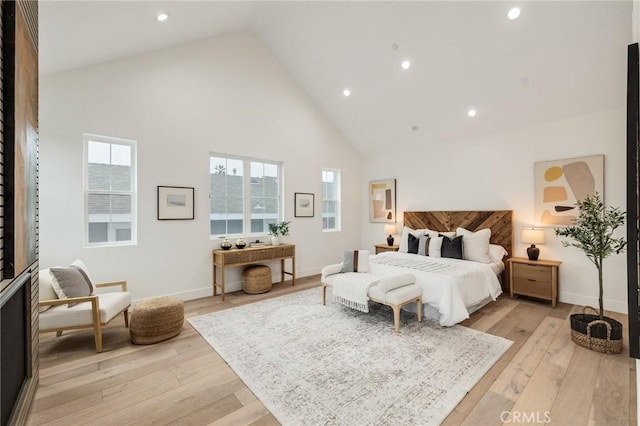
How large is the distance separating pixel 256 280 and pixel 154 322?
1.82m

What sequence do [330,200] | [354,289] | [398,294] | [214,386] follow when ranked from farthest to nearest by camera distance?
[330,200] < [354,289] < [398,294] < [214,386]

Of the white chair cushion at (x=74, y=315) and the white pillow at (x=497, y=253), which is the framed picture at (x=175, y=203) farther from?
the white pillow at (x=497, y=253)

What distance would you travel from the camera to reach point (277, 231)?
202 inches

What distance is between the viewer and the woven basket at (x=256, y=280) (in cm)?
457

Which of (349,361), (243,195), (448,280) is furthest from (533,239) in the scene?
(243,195)

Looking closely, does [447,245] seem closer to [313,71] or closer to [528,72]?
[528,72]

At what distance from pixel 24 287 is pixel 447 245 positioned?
4904 millimetres

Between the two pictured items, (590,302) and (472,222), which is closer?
(590,302)

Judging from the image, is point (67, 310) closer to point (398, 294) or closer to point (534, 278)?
point (398, 294)

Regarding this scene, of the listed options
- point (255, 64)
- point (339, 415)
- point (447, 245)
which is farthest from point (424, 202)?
point (339, 415)

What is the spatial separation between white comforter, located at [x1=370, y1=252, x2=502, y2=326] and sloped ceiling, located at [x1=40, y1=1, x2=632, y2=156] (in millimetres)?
2496

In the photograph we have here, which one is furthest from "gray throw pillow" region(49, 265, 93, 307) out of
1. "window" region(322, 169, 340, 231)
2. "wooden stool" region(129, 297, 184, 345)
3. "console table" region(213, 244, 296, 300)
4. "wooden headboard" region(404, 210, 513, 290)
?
"wooden headboard" region(404, 210, 513, 290)

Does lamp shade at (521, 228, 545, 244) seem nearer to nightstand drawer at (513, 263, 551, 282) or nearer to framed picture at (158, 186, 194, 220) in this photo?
nightstand drawer at (513, 263, 551, 282)

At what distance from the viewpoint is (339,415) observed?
1865 mm
